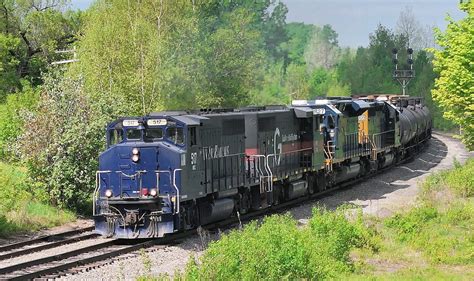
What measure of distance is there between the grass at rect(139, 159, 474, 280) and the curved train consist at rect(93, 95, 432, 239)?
2.67m

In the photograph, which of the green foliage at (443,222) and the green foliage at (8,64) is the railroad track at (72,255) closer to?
the green foliage at (443,222)

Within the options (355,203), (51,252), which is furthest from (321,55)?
(51,252)

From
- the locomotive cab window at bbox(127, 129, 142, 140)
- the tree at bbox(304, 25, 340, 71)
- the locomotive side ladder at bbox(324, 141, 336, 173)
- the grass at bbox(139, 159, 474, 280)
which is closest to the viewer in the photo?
the grass at bbox(139, 159, 474, 280)

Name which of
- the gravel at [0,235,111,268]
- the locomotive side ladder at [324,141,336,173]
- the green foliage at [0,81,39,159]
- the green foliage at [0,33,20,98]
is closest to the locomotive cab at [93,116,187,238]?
the gravel at [0,235,111,268]

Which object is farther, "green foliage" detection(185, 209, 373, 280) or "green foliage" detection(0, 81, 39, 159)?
"green foliage" detection(0, 81, 39, 159)

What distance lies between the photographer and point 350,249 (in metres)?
18.7

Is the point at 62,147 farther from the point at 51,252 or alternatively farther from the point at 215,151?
the point at 51,252

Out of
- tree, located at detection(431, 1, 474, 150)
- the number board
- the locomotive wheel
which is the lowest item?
the locomotive wheel

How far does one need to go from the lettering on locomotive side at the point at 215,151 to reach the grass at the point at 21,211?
5356mm

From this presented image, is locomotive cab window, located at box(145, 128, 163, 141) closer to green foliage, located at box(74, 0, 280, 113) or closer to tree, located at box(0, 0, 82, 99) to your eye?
green foliage, located at box(74, 0, 280, 113)

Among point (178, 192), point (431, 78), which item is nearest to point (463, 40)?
point (178, 192)

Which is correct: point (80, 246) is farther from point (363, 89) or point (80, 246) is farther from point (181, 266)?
point (363, 89)

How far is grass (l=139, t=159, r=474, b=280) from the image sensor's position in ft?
43.9

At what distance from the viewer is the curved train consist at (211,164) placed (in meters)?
20.3
